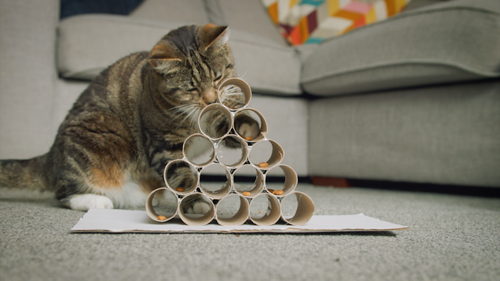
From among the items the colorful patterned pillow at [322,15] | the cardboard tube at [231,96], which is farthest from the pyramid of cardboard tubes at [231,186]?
the colorful patterned pillow at [322,15]

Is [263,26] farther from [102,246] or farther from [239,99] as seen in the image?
[102,246]

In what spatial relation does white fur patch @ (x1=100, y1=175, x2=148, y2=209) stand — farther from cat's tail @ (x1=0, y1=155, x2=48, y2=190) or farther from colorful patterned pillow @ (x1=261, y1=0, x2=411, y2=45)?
colorful patterned pillow @ (x1=261, y1=0, x2=411, y2=45)

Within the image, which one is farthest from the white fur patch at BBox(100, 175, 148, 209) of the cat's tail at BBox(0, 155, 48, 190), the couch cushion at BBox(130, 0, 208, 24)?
the couch cushion at BBox(130, 0, 208, 24)

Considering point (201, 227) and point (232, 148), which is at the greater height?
point (232, 148)

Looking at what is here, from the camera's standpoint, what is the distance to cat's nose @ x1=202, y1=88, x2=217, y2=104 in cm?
94

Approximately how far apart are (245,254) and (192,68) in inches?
23.2

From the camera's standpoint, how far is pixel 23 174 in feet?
3.59

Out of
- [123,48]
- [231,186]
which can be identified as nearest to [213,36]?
[231,186]

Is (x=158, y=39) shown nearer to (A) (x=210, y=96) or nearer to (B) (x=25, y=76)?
(B) (x=25, y=76)

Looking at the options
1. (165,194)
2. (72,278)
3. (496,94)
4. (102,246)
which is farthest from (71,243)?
(496,94)

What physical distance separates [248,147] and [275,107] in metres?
1.07

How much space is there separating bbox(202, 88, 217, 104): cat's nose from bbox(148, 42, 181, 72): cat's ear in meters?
0.11

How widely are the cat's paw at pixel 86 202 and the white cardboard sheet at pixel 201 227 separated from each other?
0.60ft

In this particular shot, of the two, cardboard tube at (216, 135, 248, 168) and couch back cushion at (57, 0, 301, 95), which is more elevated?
couch back cushion at (57, 0, 301, 95)
